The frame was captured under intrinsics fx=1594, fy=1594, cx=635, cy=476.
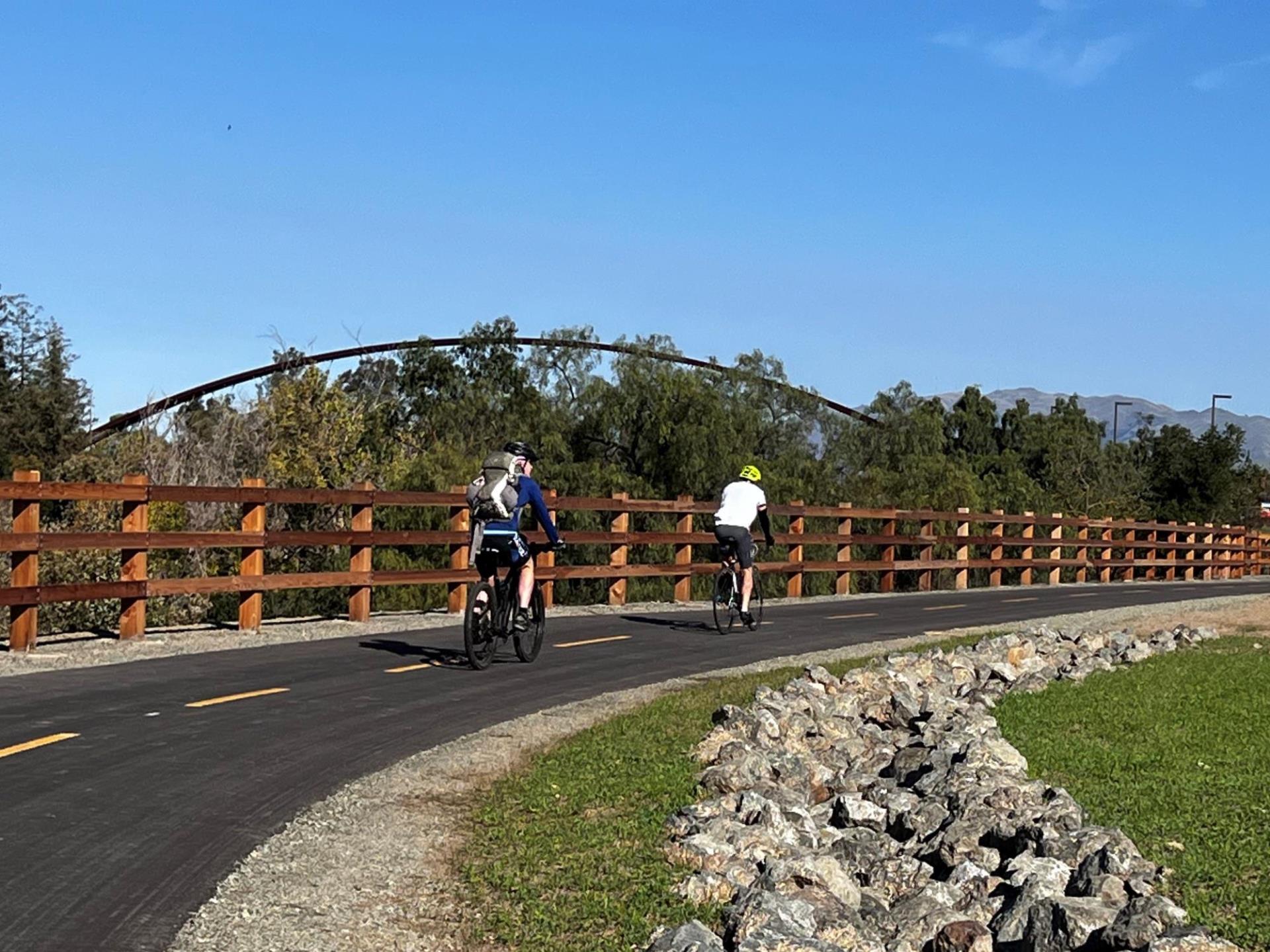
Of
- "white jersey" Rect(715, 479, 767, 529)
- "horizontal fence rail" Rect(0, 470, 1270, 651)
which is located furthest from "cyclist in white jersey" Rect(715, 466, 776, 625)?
"horizontal fence rail" Rect(0, 470, 1270, 651)

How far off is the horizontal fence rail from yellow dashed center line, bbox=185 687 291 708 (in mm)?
3267

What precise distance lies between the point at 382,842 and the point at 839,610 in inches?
681

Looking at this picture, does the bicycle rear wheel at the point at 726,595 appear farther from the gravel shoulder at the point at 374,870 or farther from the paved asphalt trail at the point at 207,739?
the gravel shoulder at the point at 374,870

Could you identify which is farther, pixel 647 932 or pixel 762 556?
pixel 762 556

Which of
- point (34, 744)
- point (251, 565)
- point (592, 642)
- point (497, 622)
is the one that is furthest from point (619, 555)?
point (34, 744)

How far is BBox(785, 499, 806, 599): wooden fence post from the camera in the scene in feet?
90.7

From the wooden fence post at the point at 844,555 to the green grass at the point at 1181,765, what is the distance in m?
14.5

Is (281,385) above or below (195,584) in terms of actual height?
above

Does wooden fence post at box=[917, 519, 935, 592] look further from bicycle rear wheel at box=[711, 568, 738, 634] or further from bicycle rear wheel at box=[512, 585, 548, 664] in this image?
bicycle rear wheel at box=[512, 585, 548, 664]

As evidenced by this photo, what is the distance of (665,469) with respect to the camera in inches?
1532

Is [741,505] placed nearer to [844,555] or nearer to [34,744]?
[844,555]

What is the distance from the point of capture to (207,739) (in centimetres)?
958

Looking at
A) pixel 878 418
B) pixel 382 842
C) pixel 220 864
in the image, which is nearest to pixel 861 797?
pixel 382 842

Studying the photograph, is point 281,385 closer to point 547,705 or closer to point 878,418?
point 547,705
